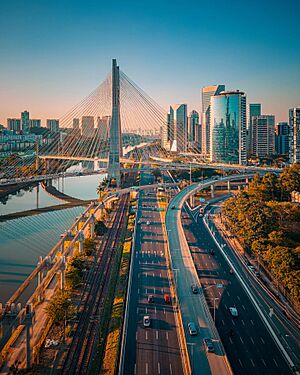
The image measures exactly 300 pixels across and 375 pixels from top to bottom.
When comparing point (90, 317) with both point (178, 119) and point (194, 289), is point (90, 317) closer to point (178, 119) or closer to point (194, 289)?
point (194, 289)

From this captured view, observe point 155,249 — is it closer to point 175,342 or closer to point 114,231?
point 114,231

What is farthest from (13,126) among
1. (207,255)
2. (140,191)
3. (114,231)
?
(207,255)

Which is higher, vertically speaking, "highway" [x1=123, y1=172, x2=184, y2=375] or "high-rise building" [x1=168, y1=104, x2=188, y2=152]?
"high-rise building" [x1=168, y1=104, x2=188, y2=152]

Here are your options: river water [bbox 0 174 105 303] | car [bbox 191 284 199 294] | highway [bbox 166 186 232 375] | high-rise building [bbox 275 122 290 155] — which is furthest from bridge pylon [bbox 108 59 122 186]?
high-rise building [bbox 275 122 290 155]

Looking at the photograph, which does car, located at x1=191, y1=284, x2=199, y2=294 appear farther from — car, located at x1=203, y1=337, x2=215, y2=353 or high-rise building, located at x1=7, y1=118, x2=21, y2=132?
high-rise building, located at x1=7, y1=118, x2=21, y2=132

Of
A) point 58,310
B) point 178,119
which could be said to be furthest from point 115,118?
point 178,119
